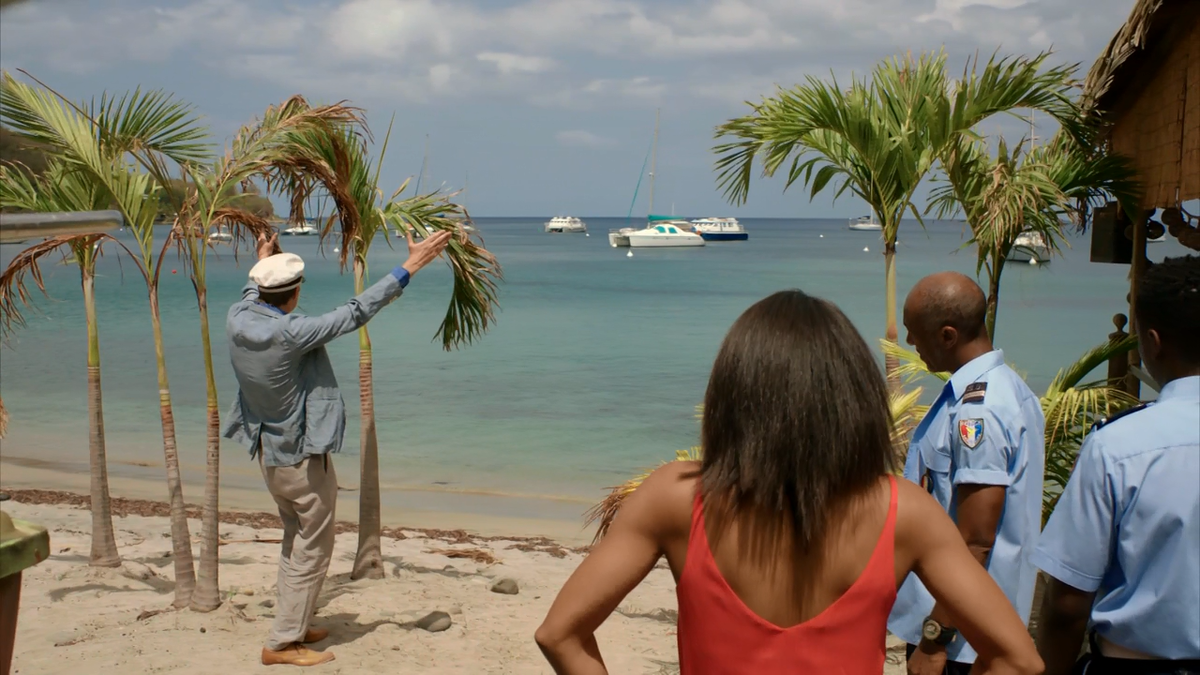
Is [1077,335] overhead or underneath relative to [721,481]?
underneath

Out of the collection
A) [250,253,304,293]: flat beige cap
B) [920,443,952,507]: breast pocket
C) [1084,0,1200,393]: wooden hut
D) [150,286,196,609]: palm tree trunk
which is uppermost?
[1084,0,1200,393]: wooden hut

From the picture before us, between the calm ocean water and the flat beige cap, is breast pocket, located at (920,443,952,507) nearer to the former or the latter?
the flat beige cap

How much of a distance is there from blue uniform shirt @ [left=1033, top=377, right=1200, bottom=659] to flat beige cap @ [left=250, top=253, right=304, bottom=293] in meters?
4.00

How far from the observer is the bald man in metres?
3.02

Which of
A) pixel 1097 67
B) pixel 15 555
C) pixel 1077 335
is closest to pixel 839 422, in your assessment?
pixel 15 555

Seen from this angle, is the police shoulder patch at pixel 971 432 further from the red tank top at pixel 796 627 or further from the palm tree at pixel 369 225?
the palm tree at pixel 369 225

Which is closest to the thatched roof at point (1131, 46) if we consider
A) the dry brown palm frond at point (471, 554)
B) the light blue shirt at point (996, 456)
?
the light blue shirt at point (996, 456)

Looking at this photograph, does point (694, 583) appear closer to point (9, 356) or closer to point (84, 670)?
point (84, 670)

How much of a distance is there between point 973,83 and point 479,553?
555 cm

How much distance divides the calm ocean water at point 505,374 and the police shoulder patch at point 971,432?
14.5 feet

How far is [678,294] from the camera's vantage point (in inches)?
2140

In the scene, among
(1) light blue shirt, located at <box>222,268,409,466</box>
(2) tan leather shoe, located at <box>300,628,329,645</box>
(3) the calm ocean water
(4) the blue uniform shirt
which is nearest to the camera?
(4) the blue uniform shirt

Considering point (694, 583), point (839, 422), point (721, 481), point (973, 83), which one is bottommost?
point (694, 583)

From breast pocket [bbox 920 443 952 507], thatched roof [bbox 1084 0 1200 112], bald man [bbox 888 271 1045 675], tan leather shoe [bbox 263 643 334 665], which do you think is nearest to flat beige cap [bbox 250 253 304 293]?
tan leather shoe [bbox 263 643 334 665]
